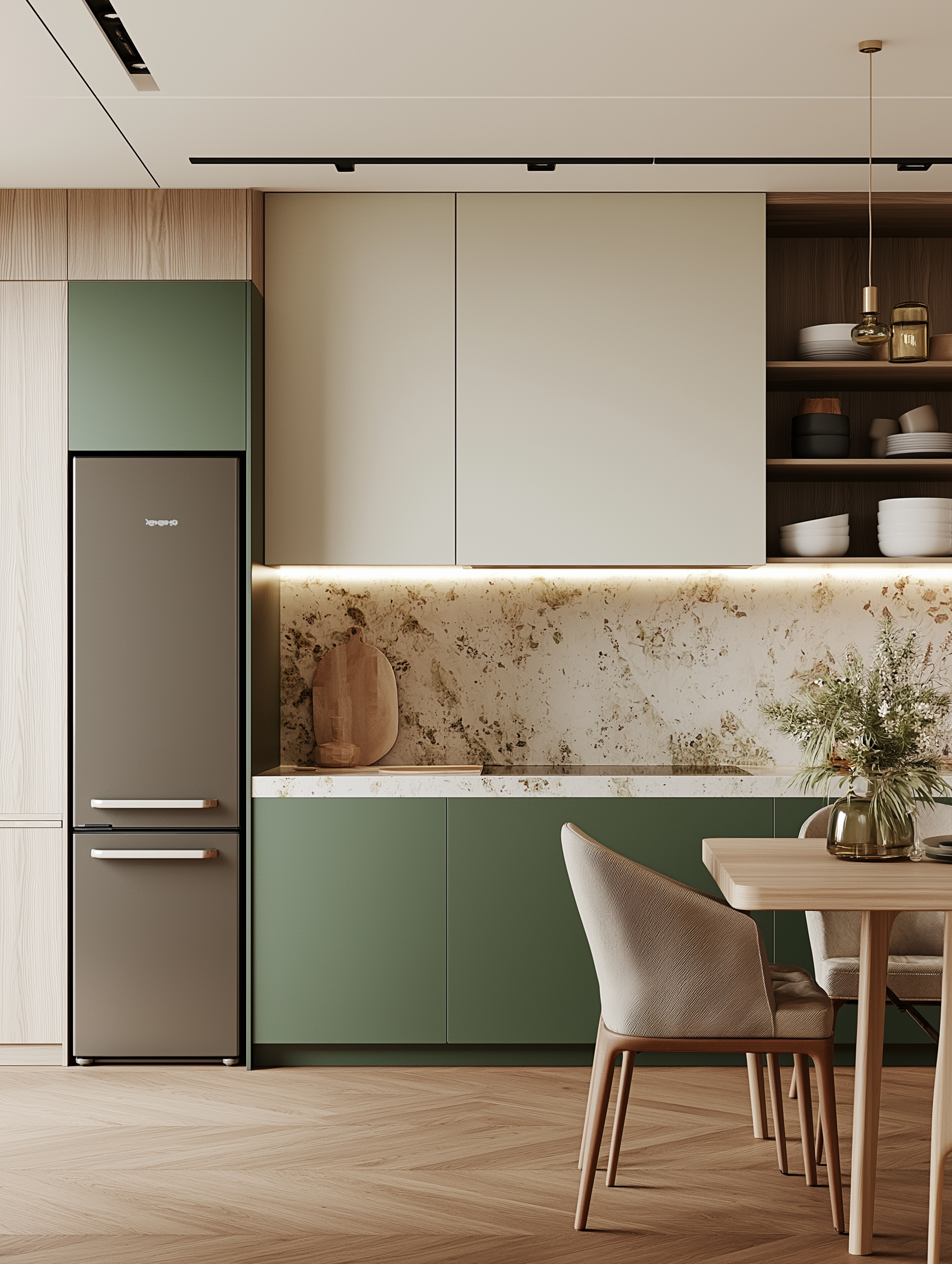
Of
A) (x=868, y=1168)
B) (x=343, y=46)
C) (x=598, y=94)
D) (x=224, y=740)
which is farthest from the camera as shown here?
(x=224, y=740)

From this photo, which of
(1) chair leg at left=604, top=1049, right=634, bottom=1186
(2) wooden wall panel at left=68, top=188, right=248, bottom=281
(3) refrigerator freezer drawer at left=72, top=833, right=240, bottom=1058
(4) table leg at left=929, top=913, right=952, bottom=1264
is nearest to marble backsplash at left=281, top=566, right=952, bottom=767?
(3) refrigerator freezer drawer at left=72, top=833, right=240, bottom=1058

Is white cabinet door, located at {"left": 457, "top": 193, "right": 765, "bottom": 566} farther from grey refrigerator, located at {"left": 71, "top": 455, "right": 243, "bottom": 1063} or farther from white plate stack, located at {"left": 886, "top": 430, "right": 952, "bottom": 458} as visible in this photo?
grey refrigerator, located at {"left": 71, "top": 455, "right": 243, "bottom": 1063}

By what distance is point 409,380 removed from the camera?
3.78m

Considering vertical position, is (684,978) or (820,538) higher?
(820,538)

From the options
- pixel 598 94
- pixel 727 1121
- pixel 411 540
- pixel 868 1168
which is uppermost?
pixel 598 94

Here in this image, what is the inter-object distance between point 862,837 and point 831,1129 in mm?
616

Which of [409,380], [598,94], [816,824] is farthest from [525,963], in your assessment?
[598,94]

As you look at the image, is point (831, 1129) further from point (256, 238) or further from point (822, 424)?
point (256, 238)

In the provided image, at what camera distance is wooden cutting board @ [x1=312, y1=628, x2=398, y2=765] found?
406 centimetres

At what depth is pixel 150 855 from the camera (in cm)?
357

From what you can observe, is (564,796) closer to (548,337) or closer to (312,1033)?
(312,1033)

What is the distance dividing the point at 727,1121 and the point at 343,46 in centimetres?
294

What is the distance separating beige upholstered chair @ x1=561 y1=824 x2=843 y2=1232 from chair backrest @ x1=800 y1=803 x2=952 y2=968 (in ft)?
1.87

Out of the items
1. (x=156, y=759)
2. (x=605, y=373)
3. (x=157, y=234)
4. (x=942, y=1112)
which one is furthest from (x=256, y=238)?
(x=942, y=1112)
